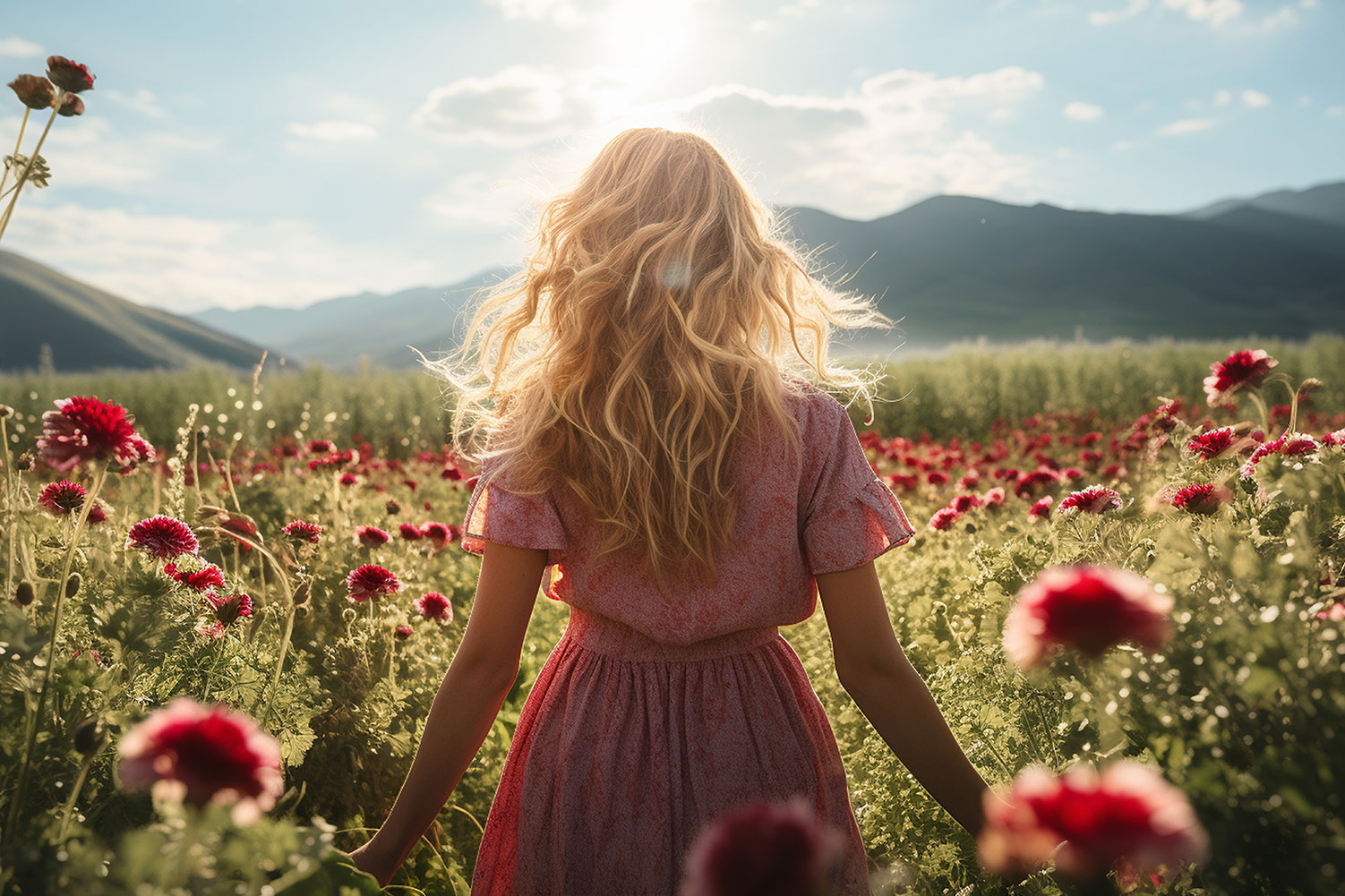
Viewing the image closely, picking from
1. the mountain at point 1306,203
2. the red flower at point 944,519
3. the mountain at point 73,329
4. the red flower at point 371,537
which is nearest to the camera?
the red flower at point 371,537

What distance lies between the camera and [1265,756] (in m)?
0.73

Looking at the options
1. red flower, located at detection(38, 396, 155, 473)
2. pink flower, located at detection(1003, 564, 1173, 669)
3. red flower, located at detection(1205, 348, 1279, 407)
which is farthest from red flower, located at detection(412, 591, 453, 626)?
red flower, located at detection(1205, 348, 1279, 407)

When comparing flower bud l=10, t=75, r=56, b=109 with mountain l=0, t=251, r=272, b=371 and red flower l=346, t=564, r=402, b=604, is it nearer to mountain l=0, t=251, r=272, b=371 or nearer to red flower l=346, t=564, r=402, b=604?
red flower l=346, t=564, r=402, b=604

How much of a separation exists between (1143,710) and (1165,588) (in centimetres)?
19

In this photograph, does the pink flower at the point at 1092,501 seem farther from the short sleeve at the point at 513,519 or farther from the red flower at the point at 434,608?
the red flower at the point at 434,608

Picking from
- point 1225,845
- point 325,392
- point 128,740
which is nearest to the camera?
point 128,740

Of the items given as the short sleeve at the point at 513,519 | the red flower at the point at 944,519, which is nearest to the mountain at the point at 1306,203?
the red flower at the point at 944,519

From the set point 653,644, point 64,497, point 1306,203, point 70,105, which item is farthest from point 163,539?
point 1306,203

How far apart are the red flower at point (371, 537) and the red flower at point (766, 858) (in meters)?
2.63

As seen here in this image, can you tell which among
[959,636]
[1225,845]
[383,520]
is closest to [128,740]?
[1225,845]

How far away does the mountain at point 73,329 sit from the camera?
89375 mm

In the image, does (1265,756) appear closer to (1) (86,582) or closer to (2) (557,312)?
(2) (557,312)

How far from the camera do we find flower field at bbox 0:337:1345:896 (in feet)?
2.11

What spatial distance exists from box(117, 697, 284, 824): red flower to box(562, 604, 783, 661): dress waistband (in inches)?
37.5
